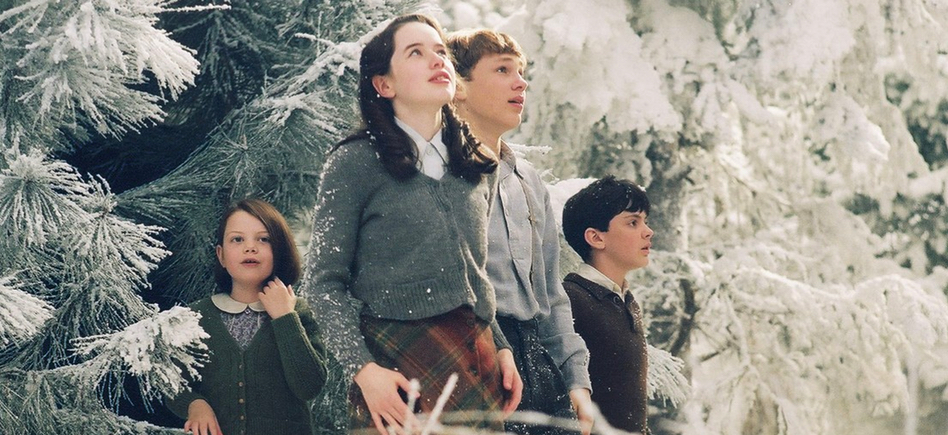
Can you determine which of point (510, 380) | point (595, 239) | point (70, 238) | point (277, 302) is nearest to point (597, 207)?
point (595, 239)

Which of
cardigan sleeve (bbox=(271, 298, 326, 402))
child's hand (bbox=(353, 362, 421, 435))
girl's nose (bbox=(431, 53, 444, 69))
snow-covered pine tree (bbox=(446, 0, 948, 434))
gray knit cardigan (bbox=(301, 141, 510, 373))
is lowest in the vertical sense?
Answer: snow-covered pine tree (bbox=(446, 0, 948, 434))

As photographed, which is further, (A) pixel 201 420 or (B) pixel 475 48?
(B) pixel 475 48

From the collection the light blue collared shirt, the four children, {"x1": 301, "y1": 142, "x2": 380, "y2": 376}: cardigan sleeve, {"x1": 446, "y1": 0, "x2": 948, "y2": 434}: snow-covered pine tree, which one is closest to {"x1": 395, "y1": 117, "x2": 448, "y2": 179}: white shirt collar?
the four children

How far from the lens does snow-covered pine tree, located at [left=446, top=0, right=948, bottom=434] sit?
8.32 metres

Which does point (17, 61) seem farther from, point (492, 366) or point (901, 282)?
point (901, 282)

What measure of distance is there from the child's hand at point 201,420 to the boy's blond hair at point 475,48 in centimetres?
119

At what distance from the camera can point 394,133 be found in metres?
3.12

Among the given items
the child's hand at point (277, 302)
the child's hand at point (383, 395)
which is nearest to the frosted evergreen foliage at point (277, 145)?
the child's hand at point (277, 302)

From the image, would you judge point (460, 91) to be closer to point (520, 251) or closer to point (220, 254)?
point (520, 251)

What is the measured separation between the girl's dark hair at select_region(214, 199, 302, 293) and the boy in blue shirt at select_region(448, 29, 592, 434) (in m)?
0.63

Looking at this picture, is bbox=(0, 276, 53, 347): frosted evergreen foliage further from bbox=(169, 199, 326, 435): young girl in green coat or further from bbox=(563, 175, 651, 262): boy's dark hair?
bbox=(563, 175, 651, 262): boy's dark hair

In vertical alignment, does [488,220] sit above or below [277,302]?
above

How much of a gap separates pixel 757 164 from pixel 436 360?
779 cm

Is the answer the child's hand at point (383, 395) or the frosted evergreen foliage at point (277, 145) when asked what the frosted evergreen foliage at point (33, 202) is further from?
the child's hand at point (383, 395)
